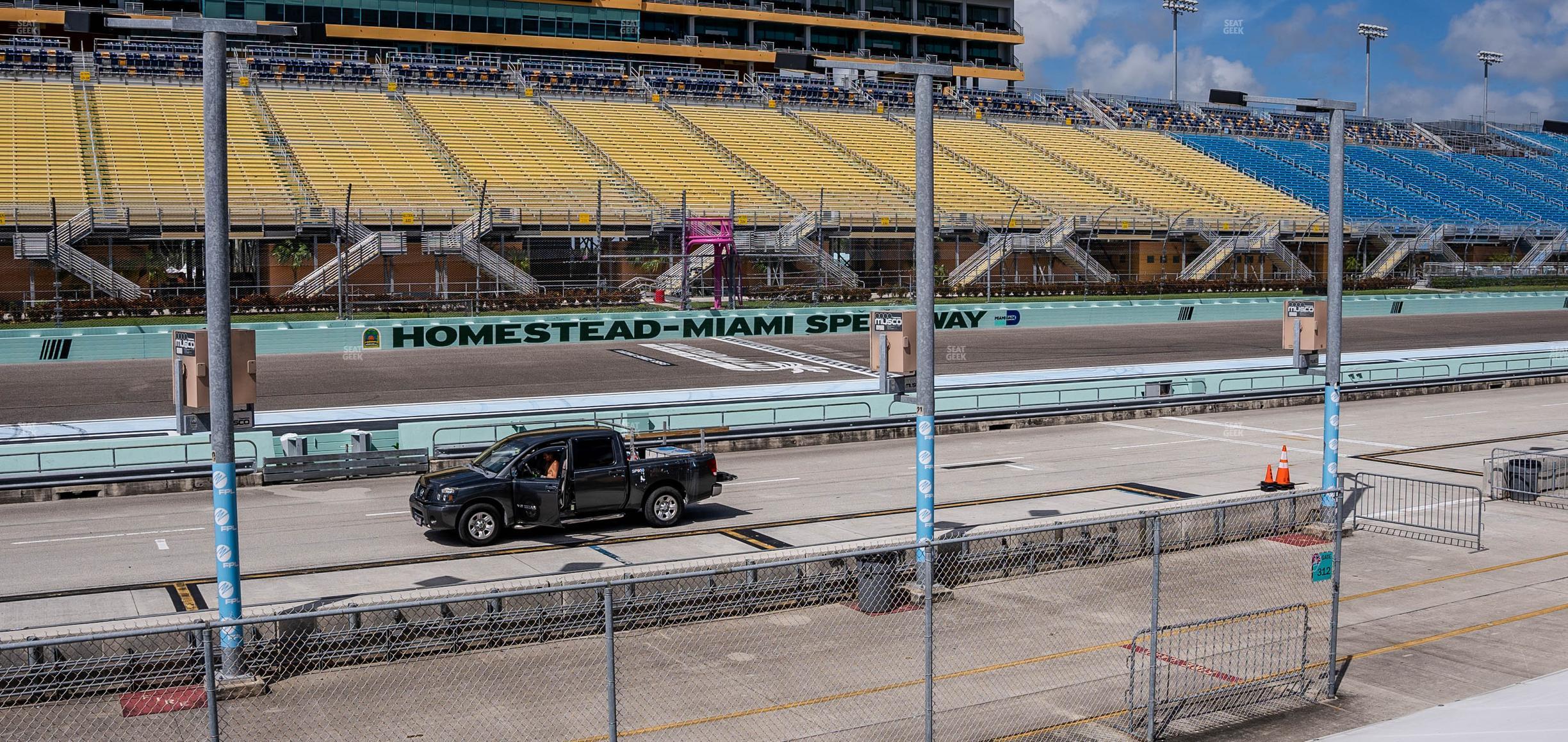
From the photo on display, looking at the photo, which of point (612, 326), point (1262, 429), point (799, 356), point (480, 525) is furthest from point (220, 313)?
point (612, 326)

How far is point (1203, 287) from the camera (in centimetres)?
6575

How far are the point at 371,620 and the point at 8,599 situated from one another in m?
5.08

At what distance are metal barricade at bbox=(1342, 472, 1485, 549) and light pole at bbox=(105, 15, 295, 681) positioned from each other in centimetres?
1338

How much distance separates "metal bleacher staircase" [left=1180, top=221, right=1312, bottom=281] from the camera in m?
68.4

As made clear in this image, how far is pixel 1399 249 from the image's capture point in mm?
74938

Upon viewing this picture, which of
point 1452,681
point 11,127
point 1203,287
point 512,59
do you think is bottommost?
point 1452,681

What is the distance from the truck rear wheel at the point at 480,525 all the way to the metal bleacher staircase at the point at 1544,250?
77537 millimetres

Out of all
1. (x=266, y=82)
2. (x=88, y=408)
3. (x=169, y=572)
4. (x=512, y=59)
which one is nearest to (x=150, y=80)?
(x=266, y=82)

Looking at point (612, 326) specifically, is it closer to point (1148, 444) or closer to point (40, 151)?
point (1148, 444)

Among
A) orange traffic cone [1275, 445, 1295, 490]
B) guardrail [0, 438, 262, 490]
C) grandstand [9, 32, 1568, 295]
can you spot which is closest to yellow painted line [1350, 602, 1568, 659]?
orange traffic cone [1275, 445, 1295, 490]

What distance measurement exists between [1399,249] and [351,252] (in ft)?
188

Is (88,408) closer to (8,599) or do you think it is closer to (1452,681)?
(8,599)

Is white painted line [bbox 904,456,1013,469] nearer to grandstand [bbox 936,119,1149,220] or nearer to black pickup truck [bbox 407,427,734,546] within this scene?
black pickup truck [bbox 407,427,734,546]

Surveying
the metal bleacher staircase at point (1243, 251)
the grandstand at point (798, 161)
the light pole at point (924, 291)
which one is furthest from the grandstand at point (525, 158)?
the light pole at point (924, 291)
